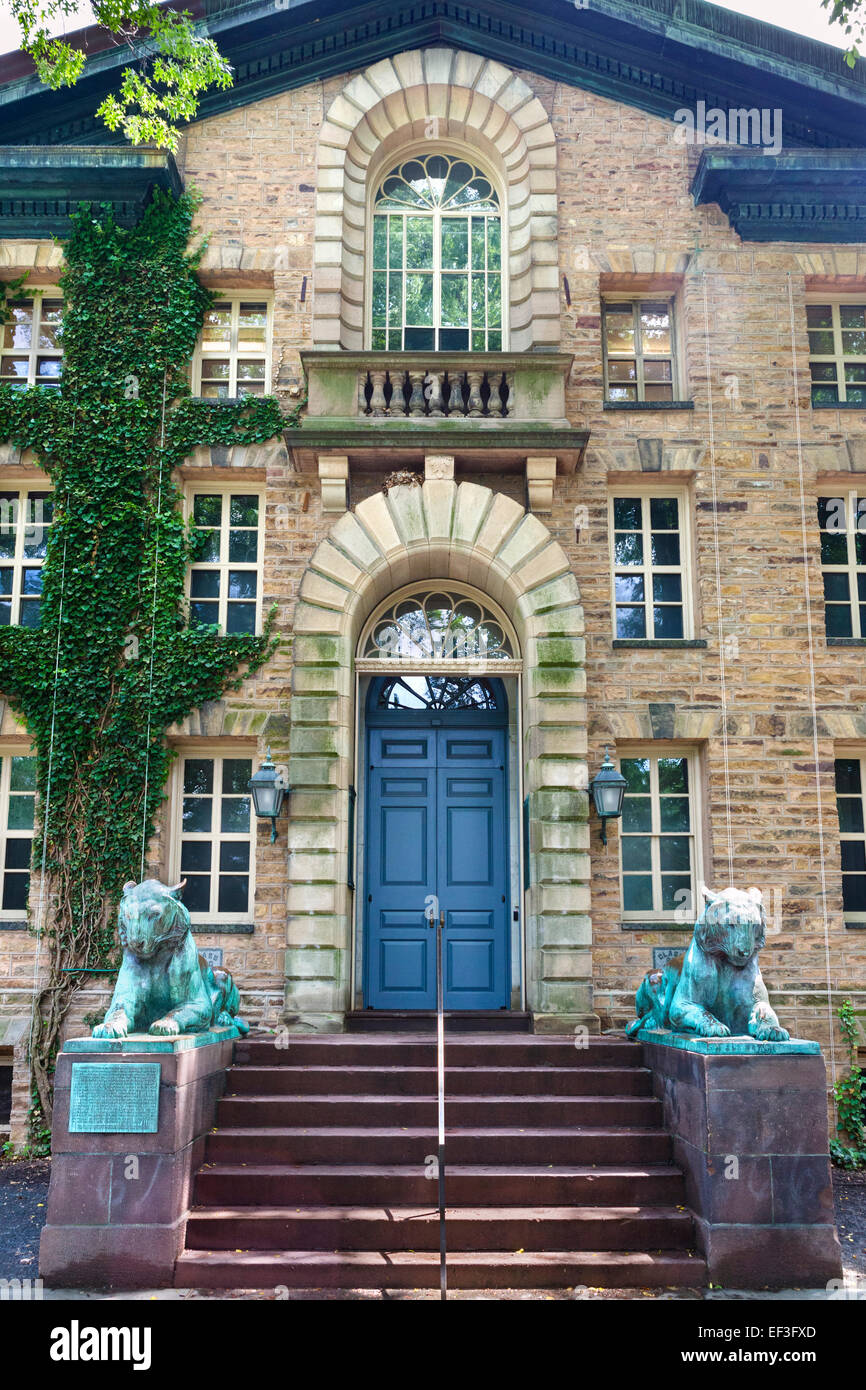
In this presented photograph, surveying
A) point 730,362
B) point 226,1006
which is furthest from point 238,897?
point 730,362

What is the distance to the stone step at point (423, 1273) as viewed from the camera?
6.73 meters

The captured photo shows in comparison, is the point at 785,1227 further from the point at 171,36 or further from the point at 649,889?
the point at 171,36

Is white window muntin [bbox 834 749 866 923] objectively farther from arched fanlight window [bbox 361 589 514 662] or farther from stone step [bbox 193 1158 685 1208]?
stone step [bbox 193 1158 685 1208]

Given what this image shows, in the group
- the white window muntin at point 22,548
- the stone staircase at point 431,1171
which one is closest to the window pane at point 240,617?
the white window muntin at point 22,548

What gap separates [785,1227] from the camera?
6.90m

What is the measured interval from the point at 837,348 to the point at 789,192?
1715 mm

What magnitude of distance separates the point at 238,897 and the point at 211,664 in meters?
2.30

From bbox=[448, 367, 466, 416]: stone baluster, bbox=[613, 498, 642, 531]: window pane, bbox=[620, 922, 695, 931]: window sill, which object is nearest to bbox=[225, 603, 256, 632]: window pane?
bbox=[448, 367, 466, 416]: stone baluster

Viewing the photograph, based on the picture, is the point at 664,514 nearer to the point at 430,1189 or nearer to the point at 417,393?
the point at 417,393

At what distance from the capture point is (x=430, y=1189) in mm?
7523

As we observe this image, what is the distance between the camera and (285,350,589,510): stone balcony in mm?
11297

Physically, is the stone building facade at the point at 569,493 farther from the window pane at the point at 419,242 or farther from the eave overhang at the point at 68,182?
the window pane at the point at 419,242
